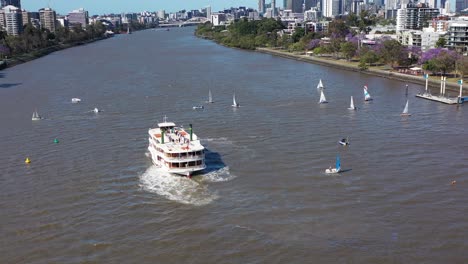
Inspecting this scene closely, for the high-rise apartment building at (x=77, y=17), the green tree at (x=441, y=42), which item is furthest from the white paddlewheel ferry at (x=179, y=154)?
the high-rise apartment building at (x=77, y=17)

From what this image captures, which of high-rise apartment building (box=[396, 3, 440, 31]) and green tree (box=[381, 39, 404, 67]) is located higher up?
high-rise apartment building (box=[396, 3, 440, 31])

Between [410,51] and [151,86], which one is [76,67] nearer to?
[151,86]

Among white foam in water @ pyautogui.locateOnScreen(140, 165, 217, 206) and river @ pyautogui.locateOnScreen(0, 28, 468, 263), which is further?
white foam in water @ pyautogui.locateOnScreen(140, 165, 217, 206)

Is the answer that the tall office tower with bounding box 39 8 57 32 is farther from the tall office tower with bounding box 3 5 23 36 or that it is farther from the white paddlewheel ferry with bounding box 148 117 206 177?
the white paddlewheel ferry with bounding box 148 117 206 177

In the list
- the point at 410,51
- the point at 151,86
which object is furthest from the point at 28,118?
the point at 410,51

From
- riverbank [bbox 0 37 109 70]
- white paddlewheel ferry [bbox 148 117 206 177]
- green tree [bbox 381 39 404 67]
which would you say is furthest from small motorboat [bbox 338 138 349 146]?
riverbank [bbox 0 37 109 70]

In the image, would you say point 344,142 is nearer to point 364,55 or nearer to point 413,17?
point 364,55
